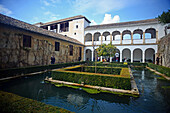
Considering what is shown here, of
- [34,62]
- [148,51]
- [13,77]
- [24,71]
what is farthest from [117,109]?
[148,51]

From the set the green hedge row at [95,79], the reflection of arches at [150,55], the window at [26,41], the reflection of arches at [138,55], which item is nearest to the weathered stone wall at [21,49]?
the window at [26,41]

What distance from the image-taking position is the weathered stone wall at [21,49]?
8648 millimetres

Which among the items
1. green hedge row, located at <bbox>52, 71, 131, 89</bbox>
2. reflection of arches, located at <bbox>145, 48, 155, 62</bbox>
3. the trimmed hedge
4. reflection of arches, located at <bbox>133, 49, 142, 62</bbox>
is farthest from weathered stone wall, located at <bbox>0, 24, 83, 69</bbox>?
reflection of arches, located at <bbox>145, 48, 155, 62</bbox>

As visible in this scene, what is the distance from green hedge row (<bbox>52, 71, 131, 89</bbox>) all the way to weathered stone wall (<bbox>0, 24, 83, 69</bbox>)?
517cm

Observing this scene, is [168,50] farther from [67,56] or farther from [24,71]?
[24,71]

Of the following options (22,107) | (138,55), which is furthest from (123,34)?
(22,107)

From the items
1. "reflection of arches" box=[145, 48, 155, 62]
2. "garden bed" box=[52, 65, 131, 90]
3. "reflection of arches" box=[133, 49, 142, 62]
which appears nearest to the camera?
"garden bed" box=[52, 65, 131, 90]

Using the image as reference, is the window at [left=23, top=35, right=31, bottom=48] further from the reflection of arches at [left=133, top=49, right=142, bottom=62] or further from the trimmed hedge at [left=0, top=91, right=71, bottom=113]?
the reflection of arches at [left=133, top=49, right=142, bottom=62]

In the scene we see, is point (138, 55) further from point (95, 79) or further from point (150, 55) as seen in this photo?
point (95, 79)

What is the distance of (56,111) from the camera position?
2.30m

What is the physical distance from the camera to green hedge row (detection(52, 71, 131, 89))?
553cm

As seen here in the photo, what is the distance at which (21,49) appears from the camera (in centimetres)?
1011

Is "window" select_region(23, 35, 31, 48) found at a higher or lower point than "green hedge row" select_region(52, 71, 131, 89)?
higher

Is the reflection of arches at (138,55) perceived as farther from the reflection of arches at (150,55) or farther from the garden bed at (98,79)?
the garden bed at (98,79)
